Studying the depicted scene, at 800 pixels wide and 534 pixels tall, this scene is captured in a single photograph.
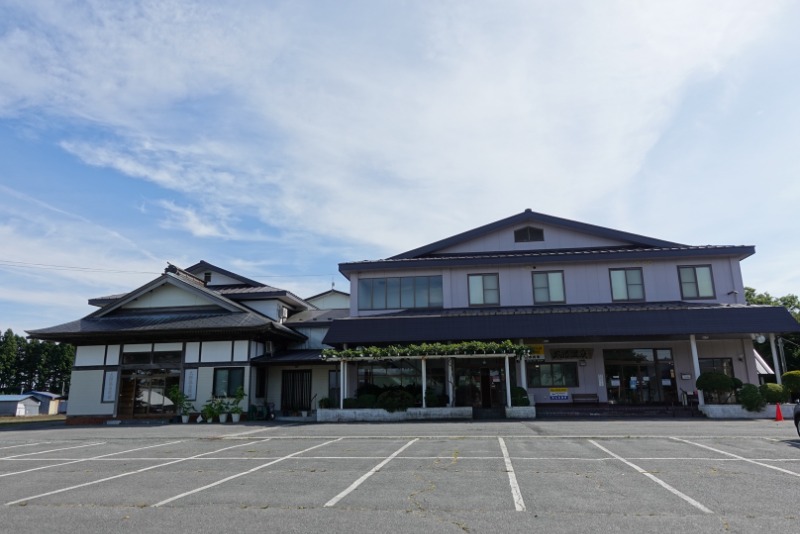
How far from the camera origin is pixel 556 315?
75.9 feet

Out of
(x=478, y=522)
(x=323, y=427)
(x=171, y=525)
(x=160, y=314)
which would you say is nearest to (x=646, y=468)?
(x=478, y=522)

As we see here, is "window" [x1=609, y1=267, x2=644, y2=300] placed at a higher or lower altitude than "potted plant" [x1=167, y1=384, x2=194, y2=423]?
higher

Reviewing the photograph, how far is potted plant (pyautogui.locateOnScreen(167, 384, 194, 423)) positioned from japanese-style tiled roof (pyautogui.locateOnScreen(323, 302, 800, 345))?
7400 mm

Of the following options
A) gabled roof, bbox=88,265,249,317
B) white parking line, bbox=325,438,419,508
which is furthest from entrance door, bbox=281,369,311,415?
white parking line, bbox=325,438,419,508

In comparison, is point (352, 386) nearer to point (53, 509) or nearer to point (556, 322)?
point (556, 322)

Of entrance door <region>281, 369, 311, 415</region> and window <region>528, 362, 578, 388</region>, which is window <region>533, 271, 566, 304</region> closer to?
window <region>528, 362, 578, 388</region>

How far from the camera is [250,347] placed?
2616cm

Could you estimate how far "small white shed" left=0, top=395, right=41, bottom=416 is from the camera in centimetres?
4931

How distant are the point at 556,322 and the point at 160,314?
63.8 ft

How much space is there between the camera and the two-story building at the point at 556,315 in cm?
2361

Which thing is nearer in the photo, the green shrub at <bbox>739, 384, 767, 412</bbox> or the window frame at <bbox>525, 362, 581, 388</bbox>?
the green shrub at <bbox>739, 384, 767, 412</bbox>

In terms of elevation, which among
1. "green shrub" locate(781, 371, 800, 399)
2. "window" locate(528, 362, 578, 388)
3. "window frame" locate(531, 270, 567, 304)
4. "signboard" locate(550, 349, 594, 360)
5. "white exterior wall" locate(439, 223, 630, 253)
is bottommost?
"green shrub" locate(781, 371, 800, 399)

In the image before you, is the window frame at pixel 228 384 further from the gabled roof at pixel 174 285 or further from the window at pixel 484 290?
the window at pixel 484 290

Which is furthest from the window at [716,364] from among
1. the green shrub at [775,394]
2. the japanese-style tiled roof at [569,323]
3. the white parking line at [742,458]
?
the white parking line at [742,458]
